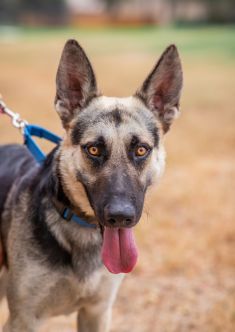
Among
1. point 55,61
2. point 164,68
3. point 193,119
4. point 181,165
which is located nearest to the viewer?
point 164,68

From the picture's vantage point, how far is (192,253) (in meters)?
6.00

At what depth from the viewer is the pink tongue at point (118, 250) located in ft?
11.3

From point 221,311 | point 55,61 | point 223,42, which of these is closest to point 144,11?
point 223,42

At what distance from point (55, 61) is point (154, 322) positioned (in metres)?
22.0

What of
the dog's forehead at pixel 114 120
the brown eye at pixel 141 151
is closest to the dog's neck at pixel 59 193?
the dog's forehead at pixel 114 120

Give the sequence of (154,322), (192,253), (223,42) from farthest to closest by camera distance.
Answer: (223,42)
(192,253)
(154,322)

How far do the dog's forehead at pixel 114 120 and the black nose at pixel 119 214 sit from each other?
588 millimetres

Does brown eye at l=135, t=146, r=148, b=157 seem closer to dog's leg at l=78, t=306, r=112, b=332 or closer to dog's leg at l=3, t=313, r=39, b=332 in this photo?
dog's leg at l=78, t=306, r=112, b=332

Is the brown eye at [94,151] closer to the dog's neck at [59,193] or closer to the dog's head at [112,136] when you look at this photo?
the dog's head at [112,136]

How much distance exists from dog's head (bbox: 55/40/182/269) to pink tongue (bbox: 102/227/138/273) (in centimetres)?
2

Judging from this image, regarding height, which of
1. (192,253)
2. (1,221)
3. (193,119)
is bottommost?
(193,119)

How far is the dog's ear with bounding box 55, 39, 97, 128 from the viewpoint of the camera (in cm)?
376

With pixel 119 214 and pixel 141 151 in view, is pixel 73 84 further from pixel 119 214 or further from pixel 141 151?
pixel 119 214

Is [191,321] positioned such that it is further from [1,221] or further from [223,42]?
[223,42]
